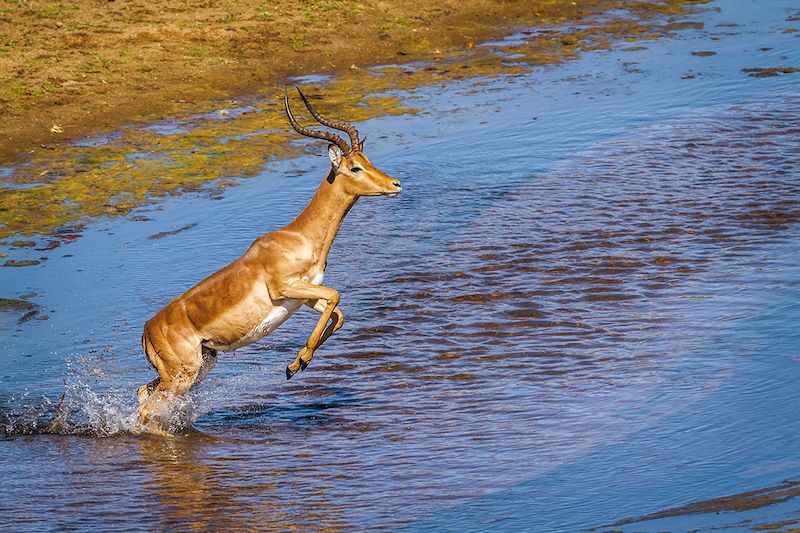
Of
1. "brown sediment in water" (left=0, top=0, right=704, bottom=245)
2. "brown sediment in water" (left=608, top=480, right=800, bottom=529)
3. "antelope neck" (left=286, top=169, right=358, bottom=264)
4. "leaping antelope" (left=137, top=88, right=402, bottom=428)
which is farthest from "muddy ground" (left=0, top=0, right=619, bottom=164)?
"brown sediment in water" (left=608, top=480, right=800, bottom=529)

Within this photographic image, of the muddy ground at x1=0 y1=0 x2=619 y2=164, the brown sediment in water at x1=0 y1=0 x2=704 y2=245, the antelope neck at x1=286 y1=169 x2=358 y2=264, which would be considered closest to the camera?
the antelope neck at x1=286 y1=169 x2=358 y2=264

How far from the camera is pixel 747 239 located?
10.9m

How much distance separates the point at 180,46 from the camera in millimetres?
16188

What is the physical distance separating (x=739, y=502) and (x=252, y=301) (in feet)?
11.7

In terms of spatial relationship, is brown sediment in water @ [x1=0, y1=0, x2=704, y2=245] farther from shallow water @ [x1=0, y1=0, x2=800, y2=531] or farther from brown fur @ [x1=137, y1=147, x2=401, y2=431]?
brown fur @ [x1=137, y1=147, x2=401, y2=431]

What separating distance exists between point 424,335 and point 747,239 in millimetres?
3281

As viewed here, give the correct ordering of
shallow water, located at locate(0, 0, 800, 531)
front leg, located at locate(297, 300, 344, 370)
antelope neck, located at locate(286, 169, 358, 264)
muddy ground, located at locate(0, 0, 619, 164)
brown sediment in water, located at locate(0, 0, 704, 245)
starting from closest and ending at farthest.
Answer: shallow water, located at locate(0, 0, 800, 531), front leg, located at locate(297, 300, 344, 370), antelope neck, located at locate(286, 169, 358, 264), brown sediment in water, located at locate(0, 0, 704, 245), muddy ground, located at locate(0, 0, 619, 164)

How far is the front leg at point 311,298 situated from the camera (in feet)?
26.5

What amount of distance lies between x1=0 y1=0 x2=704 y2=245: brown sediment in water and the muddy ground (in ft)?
0.08

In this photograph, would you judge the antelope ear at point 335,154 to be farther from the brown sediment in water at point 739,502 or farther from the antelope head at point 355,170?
the brown sediment in water at point 739,502

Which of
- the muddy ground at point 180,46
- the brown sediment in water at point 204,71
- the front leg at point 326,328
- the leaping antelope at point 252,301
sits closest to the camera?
the front leg at point 326,328

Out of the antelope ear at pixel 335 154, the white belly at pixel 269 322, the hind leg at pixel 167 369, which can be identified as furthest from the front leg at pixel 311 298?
the antelope ear at pixel 335 154

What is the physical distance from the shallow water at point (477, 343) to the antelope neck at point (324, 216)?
3.49 feet

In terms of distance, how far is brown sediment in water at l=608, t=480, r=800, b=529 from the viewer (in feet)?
19.6
